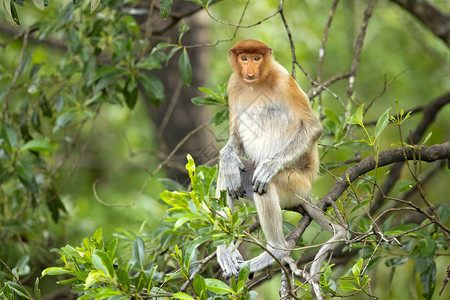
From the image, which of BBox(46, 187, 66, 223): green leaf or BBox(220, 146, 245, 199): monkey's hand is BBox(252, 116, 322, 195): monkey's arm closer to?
BBox(220, 146, 245, 199): monkey's hand

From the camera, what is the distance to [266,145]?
3.26 meters

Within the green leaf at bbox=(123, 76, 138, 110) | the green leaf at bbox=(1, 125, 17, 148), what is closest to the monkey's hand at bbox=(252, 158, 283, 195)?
the green leaf at bbox=(123, 76, 138, 110)

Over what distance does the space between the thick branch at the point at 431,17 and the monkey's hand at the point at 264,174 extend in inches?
81.0

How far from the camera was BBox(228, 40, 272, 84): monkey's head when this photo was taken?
121 inches

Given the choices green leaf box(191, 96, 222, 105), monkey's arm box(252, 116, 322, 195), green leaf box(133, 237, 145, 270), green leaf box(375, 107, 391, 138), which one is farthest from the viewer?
green leaf box(191, 96, 222, 105)

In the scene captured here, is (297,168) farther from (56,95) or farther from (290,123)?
Answer: (56,95)

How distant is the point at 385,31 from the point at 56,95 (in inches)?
A: 147

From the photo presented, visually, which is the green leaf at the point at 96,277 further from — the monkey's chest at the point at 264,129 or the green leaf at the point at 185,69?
the green leaf at the point at 185,69

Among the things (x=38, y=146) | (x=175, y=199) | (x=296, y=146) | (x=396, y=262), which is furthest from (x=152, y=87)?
(x=175, y=199)

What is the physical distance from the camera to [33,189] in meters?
3.82

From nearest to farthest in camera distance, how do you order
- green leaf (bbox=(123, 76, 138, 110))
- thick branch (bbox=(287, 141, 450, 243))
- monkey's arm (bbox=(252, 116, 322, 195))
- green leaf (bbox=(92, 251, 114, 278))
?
green leaf (bbox=(92, 251, 114, 278)) → thick branch (bbox=(287, 141, 450, 243)) → monkey's arm (bbox=(252, 116, 322, 195)) → green leaf (bbox=(123, 76, 138, 110))

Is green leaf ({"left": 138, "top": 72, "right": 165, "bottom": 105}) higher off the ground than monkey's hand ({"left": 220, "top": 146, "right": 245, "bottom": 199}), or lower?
higher

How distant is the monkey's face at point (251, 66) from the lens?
3076 millimetres

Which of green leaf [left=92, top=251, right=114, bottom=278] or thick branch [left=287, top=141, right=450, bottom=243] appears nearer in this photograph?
green leaf [left=92, top=251, right=114, bottom=278]
